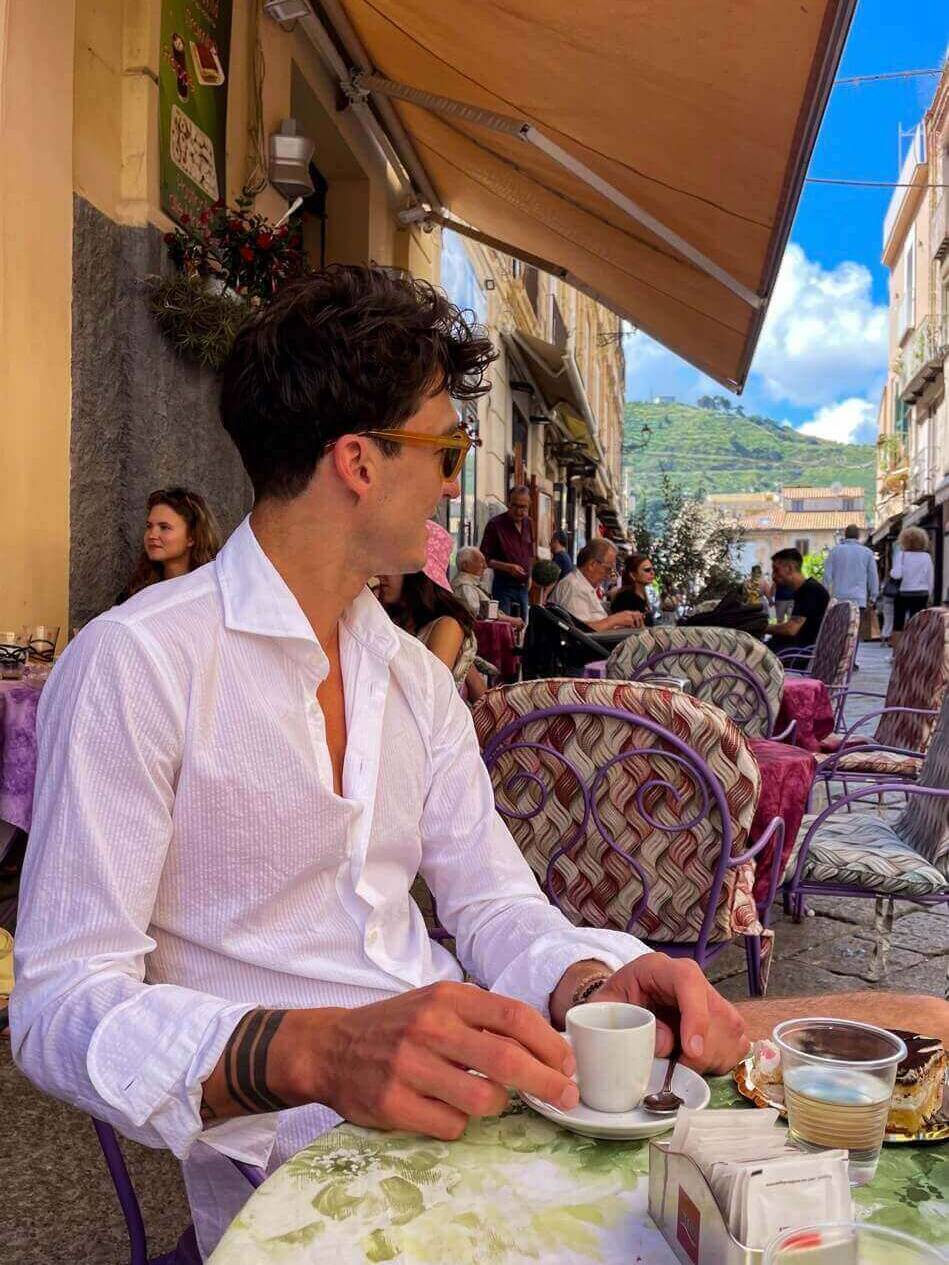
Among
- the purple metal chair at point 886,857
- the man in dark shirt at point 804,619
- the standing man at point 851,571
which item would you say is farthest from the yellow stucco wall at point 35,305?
the standing man at point 851,571

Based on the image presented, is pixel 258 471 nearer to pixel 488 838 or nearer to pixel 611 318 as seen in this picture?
pixel 488 838

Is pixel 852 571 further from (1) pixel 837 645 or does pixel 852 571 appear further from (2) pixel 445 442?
(2) pixel 445 442

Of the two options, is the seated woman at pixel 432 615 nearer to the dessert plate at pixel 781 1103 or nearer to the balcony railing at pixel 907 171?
the dessert plate at pixel 781 1103

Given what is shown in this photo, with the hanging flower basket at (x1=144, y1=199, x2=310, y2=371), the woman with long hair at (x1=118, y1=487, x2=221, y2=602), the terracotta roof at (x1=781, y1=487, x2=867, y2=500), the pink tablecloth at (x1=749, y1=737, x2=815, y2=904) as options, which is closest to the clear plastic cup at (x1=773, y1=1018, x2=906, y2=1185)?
the pink tablecloth at (x1=749, y1=737, x2=815, y2=904)

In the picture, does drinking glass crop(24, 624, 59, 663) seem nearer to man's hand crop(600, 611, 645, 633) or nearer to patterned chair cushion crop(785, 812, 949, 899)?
patterned chair cushion crop(785, 812, 949, 899)

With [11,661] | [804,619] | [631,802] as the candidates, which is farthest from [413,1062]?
[804,619]

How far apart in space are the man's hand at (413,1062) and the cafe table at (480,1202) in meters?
0.03

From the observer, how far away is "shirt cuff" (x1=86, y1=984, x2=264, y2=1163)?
102 cm

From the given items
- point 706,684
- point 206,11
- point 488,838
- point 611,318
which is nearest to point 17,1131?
point 488,838

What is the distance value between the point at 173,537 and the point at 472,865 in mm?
3629

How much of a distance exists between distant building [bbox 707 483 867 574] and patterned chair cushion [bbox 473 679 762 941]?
9926cm

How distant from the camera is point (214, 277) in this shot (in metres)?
5.18

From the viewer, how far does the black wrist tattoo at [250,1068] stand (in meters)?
1.02

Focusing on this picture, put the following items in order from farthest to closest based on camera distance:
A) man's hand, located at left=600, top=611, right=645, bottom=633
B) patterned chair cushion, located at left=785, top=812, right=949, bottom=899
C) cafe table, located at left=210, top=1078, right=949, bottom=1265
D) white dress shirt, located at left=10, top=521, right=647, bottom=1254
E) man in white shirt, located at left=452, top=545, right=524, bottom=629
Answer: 1. man's hand, located at left=600, top=611, right=645, bottom=633
2. man in white shirt, located at left=452, top=545, right=524, bottom=629
3. patterned chair cushion, located at left=785, top=812, right=949, bottom=899
4. white dress shirt, located at left=10, top=521, right=647, bottom=1254
5. cafe table, located at left=210, top=1078, right=949, bottom=1265
